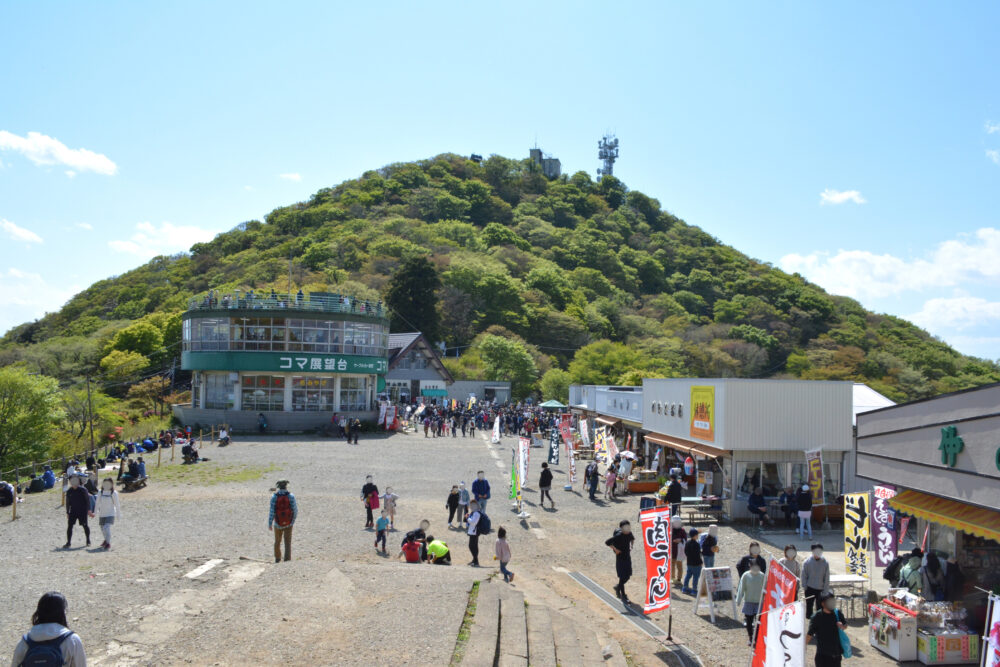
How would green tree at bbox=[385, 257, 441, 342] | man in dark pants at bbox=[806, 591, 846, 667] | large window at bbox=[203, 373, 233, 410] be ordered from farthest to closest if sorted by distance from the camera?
green tree at bbox=[385, 257, 441, 342], large window at bbox=[203, 373, 233, 410], man in dark pants at bbox=[806, 591, 846, 667]

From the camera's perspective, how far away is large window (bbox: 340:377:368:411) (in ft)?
127

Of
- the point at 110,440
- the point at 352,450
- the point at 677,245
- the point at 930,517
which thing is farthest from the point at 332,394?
the point at 677,245

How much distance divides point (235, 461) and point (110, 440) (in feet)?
44.0

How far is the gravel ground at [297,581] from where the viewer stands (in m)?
7.77

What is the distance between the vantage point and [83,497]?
41.6 ft

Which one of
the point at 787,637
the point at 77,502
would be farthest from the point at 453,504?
the point at 787,637

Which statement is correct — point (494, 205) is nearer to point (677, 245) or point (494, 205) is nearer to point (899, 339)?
point (677, 245)

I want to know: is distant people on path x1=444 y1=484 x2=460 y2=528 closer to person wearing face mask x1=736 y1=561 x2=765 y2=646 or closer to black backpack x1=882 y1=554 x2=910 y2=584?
person wearing face mask x1=736 y1=561 x2=765 y2=646

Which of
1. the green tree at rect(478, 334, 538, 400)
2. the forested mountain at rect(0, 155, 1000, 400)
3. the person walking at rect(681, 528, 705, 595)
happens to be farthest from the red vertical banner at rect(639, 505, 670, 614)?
the green tree at rect(478, 334, 538, 400)

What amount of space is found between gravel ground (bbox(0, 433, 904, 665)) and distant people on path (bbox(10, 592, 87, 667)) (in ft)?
7.99

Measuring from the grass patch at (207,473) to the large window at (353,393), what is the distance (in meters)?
13.8

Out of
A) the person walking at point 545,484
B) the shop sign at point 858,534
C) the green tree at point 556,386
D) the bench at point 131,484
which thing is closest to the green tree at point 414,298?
the green tree at point 556,386

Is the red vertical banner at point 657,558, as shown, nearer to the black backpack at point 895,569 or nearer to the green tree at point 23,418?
the black backpack at point 895,569

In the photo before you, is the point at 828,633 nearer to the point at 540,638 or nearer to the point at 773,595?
the point at 773,595
